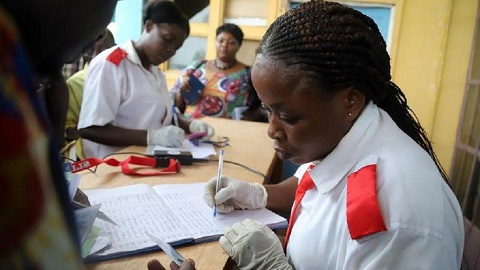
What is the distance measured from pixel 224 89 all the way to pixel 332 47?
228 cm

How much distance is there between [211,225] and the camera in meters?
1.00

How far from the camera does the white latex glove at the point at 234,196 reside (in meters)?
1.08

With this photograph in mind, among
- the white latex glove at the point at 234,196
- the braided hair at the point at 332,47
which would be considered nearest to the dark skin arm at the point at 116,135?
the white latex glove at the point at 234,196

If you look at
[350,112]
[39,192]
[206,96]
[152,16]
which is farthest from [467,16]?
[39,192]

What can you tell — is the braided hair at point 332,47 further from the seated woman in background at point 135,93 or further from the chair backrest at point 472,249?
the chair backrest at point 472,249

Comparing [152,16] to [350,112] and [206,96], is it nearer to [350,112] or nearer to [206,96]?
[206,96]

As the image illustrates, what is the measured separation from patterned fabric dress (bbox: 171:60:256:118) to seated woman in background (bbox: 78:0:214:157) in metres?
0.84

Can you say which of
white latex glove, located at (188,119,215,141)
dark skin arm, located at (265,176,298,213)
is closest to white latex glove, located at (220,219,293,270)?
dark skin arm, located at (265,176,298,213)

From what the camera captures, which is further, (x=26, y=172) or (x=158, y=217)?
(x=158, y=217)

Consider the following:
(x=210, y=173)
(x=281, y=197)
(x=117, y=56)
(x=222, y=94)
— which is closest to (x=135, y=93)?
(x=117, y=56)

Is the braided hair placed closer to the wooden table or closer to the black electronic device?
the wooden table

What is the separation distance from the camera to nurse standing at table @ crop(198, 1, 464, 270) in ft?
2.17

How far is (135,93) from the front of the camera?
6.33 ft

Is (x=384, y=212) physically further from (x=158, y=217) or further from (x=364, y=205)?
(x=158, y=217)
